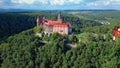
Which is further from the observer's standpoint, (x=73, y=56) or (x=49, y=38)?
(x=49, y=38)

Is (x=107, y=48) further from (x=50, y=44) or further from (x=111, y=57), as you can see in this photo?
(x=50, y=44)

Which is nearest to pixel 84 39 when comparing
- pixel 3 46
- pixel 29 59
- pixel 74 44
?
pixel 74 44

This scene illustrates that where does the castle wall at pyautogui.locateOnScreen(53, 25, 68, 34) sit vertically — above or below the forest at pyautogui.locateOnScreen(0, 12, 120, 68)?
above

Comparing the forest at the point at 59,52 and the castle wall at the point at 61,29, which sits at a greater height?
the castle wall at the point at 61,29

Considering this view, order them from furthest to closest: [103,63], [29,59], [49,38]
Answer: [49,38] < [29,59] < [103,63]

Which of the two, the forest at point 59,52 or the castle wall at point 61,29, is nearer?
the forest at point 59,52

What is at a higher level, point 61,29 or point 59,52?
point 61,29

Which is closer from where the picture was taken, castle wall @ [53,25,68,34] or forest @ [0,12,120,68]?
forest @ [0,12,120,68]

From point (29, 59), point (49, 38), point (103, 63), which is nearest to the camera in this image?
point (103, 63)

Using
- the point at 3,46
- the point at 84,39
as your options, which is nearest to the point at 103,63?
the point at 84,39

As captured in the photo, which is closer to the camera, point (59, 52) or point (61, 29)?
point (59, 52)

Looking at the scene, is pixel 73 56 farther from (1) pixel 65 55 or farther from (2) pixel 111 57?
(2) pixel 111 57
